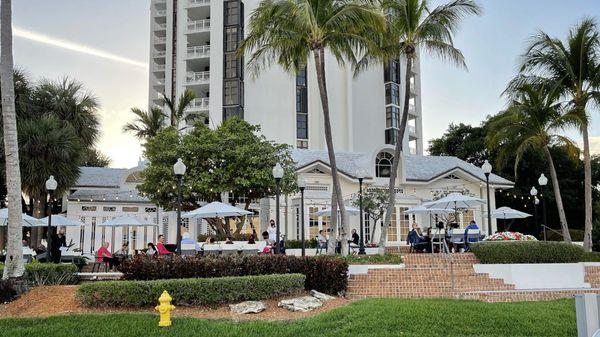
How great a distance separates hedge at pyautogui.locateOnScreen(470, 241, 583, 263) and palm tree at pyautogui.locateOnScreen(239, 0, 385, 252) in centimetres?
437

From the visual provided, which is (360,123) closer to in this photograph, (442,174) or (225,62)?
(225,62)

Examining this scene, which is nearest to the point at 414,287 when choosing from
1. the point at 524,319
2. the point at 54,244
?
the point at 524,319

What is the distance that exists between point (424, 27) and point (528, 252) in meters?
7.63

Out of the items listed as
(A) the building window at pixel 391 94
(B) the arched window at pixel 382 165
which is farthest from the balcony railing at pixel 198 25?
(B) the arched window at pixel 382 165

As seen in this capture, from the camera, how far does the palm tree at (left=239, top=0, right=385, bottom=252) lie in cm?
1731

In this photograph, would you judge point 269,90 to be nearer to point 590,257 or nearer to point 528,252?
point 590,257

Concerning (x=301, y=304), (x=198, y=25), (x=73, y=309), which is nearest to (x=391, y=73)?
(x=198, y=25)

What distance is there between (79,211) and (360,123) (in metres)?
26.1

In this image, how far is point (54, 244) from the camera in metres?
20.0

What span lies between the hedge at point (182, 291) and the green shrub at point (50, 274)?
205 cm

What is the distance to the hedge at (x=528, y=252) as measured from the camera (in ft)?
52.7

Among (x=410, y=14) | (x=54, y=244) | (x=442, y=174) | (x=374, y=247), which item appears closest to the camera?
(x=410, y=14)

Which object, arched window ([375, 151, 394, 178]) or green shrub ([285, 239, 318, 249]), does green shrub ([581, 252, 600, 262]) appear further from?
arched window ([375, 151, 394, 178])

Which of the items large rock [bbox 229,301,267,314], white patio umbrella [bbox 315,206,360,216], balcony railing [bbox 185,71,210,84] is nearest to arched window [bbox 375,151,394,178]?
white patio umbrella [bbox 315,206,360,216]
